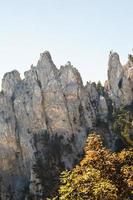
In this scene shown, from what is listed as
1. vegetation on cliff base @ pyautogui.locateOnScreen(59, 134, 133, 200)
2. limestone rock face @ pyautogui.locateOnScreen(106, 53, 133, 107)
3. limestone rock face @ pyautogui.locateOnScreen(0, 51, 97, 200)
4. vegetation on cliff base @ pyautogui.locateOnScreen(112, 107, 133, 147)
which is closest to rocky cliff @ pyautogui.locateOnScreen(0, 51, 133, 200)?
limestone rock face @ pyautogui.locateOnScreen(0, 51, 97, 200)

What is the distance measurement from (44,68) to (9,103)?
18.6 meters

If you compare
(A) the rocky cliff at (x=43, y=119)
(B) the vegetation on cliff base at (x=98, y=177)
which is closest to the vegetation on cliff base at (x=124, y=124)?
(A) the rocky cliff at (x=43, y=119)

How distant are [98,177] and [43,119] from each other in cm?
13208

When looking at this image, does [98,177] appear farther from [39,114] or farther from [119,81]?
[119,81]

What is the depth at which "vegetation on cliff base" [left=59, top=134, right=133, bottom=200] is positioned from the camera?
30.3m

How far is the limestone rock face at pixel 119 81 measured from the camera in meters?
181

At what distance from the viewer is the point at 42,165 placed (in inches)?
5994

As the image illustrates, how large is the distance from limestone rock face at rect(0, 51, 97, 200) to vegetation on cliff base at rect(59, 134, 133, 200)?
11930 centimetres

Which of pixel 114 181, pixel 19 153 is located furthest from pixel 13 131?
pixel 114 181

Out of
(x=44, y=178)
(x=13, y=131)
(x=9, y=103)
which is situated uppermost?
(x=9, y=103)

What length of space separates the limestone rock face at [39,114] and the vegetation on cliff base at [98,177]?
119304mm

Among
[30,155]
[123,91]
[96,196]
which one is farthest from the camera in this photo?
[123,91]

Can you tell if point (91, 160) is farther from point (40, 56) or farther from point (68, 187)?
point (40, 56)

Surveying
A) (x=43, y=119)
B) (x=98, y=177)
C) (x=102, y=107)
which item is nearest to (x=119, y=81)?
(x=102, y=107)
